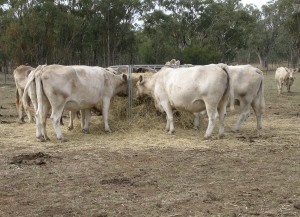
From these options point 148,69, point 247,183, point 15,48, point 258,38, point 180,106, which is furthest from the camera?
point 258,38

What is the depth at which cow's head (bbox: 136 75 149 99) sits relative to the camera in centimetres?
1151

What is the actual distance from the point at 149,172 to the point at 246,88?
5068 mm

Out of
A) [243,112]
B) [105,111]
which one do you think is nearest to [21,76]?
[105,111]

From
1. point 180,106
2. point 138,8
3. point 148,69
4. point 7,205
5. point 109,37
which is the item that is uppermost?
point 138,8

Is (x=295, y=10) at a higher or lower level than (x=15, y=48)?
higher

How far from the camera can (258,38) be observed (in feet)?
231

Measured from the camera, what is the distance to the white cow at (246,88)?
36.1ft


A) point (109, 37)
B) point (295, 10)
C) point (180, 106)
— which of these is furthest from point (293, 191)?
point (295, 10)

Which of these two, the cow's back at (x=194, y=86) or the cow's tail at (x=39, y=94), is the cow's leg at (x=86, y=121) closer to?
the cow's tail at (x=39, y=94)

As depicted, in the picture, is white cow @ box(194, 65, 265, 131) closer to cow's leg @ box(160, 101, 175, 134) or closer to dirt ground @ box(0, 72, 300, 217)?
dirt ground @ box(0, 72, 300, 217)

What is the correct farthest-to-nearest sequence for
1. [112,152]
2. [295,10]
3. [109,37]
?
[295,10]
[109,37]
[112,152]

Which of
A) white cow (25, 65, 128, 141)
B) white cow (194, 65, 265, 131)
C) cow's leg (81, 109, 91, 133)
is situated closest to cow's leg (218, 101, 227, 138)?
white cow (194, 65, 265, 131)

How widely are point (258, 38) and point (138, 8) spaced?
30018mm

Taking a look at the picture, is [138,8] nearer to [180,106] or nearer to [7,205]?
[180,106]
